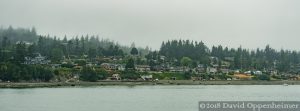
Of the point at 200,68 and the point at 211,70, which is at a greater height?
the point at 200,68

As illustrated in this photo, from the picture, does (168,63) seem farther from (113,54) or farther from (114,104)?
(114,104)

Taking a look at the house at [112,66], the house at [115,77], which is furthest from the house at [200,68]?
the house at [115,77]

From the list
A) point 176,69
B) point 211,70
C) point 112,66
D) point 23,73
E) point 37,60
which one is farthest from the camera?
point 211,70

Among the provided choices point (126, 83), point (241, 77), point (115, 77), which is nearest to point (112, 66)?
point (115, 77)

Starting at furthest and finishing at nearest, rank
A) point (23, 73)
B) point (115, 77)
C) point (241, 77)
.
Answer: point (241, 77) < point (115, 77) < point (23, 73)

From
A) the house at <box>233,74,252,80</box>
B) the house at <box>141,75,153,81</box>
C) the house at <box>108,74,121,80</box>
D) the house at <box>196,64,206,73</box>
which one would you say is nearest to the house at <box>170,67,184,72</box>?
the house at <box>196,64,206,73</box>

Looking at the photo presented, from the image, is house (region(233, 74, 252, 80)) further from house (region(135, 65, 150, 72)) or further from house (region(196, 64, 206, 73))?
house (region(135, 65, 150, 72))

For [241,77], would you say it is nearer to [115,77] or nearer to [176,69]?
[176,69]

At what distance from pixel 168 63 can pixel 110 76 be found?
48.2 meters

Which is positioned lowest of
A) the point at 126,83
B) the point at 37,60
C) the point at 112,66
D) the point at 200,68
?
the point at 126,83

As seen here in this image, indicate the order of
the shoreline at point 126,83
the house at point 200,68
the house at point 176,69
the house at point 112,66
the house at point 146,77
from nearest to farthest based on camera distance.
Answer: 1. the shoreline at point 126,83
2. the house at point 146,77
3. the house at point 112,66
4. the house at point 176,69
5. the house at point 200,68

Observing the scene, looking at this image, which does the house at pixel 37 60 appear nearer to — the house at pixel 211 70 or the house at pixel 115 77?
the house at pixel 115 77

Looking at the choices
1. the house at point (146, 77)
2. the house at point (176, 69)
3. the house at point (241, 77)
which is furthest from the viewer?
the house at point (176, 69)

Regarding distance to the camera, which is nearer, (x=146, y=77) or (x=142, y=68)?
(x=146, y=77)
